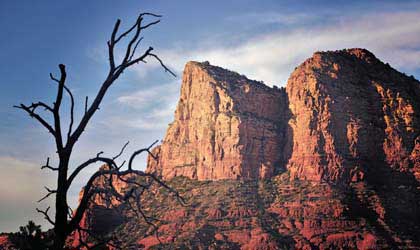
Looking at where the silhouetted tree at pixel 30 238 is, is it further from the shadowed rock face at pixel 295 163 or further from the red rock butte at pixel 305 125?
the red rock butte at pixel 305 125

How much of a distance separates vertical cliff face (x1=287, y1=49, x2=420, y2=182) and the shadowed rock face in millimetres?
241

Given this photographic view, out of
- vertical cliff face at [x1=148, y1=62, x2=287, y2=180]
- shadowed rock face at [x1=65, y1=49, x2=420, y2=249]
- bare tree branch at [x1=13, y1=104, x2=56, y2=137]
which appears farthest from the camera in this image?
vertical cliff face at [x1=148, y1=62, x2=287, y2=180]

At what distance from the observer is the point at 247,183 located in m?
122

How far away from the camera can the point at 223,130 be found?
130250 mm

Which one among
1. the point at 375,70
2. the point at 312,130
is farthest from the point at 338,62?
the point at 312,130

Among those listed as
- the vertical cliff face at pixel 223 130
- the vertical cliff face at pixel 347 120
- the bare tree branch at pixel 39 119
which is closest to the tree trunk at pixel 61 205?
the bare tree branch at pixel 39 119

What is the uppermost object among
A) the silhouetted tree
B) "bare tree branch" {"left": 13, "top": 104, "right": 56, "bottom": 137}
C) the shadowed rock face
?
the shadowed rock face

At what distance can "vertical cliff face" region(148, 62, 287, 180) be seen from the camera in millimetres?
126500

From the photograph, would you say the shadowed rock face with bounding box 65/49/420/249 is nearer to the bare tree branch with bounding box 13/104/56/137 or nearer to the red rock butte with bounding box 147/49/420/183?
the red rock butte with bounding box 147/49/420/183

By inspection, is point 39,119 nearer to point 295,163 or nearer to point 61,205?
point 61,205

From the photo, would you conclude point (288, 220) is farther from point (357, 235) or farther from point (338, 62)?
point (338, 62)

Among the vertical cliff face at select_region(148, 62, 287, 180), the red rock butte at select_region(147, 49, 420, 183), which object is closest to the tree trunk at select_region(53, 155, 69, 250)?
the red rock butte at select_region(147, 49, 420, 183)

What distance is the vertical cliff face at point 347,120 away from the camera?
385 ft

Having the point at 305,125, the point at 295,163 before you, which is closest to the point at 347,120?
the point at 305,125
